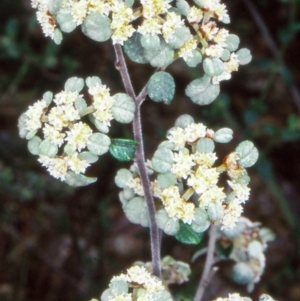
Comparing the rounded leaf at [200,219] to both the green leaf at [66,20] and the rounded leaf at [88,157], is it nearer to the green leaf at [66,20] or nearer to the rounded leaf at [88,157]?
the rounded leaf at [88,157]

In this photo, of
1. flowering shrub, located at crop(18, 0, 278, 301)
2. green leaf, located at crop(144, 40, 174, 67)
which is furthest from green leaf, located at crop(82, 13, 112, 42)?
green leaf, located at crop(144, 40, 174, 67)

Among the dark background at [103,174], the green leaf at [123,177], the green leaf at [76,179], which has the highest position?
the dark background at [103,174]

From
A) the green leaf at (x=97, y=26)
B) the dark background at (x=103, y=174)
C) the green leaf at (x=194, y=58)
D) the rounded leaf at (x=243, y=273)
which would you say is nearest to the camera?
the green leaf at (x=97, y=26)

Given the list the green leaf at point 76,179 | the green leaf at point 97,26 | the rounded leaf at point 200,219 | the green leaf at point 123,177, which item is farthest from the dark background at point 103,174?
the green leaf at point 97,26

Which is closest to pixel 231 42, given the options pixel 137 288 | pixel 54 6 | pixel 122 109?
pixel 122 109

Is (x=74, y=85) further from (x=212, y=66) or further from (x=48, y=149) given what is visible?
(x=212, y=66)

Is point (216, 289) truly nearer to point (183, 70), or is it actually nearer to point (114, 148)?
point (183, 70)

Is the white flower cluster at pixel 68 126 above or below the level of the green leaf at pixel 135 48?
below
